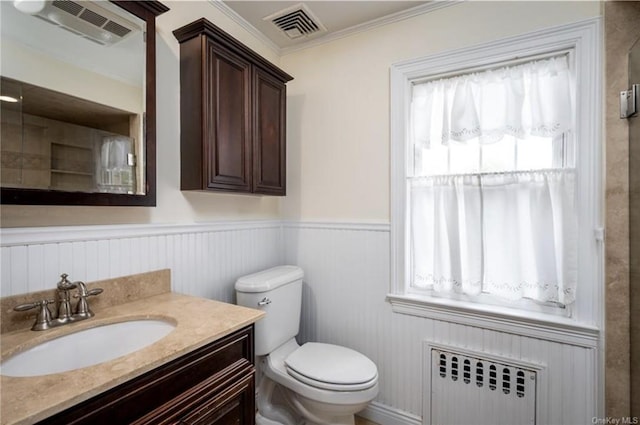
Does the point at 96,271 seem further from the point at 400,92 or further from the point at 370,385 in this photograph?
the point at 400,92

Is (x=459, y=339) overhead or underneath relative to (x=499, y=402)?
overhead

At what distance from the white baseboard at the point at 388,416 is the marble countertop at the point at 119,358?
118 cm

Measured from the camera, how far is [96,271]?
45.9 inches

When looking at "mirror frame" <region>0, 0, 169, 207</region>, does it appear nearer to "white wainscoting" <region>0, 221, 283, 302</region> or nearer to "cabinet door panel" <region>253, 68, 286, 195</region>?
"white wainscoting" <region>0, 221, 283, 302</region>

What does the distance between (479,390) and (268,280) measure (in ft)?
3.97

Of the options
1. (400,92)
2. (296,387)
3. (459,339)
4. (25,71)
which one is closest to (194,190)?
(25,71)

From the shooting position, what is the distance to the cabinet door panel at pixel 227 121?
4.74ft

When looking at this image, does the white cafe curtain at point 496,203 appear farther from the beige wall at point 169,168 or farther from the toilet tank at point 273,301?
the beige wall at point 169,168

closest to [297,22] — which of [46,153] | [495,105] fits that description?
[495,105]

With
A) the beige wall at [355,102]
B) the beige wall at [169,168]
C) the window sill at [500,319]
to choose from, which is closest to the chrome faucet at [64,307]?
the beige wall at [169,168]

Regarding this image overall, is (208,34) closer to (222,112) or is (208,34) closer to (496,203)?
(222,112)

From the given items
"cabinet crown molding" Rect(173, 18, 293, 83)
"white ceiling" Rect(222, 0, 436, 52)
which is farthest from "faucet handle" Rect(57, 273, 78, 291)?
"white ceiling" Rect(222, 0, 436, 52)

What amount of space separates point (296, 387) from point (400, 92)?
167cm

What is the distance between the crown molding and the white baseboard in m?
2.26
